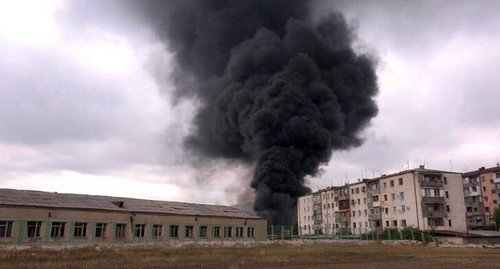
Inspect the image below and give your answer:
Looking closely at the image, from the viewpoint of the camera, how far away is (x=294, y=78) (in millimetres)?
55219

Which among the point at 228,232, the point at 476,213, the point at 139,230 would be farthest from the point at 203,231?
the point at 476,213

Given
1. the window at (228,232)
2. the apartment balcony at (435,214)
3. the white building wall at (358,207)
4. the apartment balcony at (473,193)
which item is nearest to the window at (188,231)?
the window at (228,232)

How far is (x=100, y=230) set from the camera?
36.5 meters

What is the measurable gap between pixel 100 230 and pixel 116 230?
1489 mm

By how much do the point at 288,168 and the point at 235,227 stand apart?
9.00m

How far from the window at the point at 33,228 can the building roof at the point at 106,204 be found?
1.33 meters

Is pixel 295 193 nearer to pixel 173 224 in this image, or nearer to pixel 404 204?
pixel 173 224

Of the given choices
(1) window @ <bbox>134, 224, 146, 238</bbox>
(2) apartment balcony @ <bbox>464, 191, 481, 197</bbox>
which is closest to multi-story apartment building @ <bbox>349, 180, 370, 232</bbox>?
(2) apartment balcony @ <bbox>464, 191, 481, 197</bbox>

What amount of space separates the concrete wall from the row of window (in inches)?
3.7

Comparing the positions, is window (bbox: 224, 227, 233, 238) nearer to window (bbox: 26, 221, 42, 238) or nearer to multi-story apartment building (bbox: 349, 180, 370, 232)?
window (bbox: 26, 221, 42, 238)

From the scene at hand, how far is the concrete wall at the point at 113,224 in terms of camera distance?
31.8 meters

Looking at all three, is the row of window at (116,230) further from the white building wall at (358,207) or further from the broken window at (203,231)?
the white building wall at (358,207)

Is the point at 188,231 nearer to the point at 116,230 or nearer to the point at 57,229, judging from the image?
the point at 116,230

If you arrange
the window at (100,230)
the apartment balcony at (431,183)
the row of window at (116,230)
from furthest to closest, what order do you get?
the apartment balcony at (431,183) → the window at (100,230) → the row of window at (116,230)
